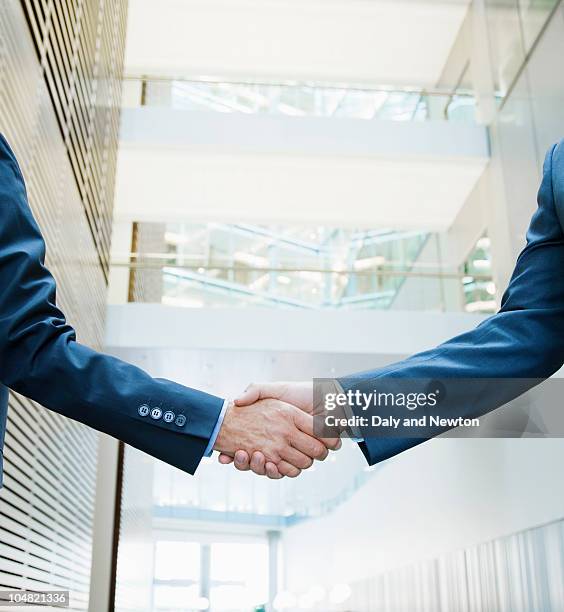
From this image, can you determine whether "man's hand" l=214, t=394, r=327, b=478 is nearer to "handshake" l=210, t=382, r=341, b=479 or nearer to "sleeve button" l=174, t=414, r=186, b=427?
"handshake" l=210, t=382, r=341, b=479

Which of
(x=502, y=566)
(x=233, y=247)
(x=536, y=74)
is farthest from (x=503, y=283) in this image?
(x=233, y=247)

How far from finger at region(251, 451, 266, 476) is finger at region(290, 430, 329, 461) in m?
0.09

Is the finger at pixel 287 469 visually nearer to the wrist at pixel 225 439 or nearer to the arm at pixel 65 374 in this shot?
the wrist at pixel 225 439

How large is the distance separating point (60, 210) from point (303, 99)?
4.88 meters

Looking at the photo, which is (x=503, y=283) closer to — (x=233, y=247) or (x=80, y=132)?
(x=233, y=247)

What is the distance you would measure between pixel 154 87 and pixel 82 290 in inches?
154

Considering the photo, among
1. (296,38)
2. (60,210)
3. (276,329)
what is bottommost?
(60,210)

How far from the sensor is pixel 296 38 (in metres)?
10.3

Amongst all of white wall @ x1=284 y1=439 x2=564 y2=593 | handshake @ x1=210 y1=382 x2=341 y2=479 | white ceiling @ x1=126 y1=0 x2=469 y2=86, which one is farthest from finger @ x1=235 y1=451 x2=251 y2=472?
white ceiling @ x1=126 y1=0 x2=469 y2=86

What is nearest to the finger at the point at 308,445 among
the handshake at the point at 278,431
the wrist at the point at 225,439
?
the handshake at the point at 278,431

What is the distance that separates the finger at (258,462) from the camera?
5.91 feet

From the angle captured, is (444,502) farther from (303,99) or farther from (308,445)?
(308,445)

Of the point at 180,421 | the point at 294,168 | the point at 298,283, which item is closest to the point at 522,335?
the point at 180,421

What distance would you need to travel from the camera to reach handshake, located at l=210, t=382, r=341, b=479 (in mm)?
1778
